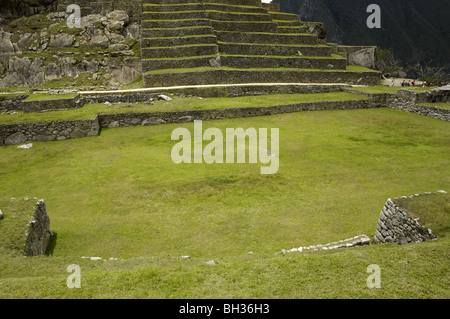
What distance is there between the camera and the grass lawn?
1530 centimetres

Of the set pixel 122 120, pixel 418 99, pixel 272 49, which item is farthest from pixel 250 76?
pixel 122 120

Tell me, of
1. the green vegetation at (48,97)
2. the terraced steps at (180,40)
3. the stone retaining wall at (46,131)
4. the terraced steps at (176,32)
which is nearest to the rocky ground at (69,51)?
the terraced steps at (176,32)

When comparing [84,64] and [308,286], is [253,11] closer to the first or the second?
[84,64]

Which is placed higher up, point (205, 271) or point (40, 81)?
point (40, 81)

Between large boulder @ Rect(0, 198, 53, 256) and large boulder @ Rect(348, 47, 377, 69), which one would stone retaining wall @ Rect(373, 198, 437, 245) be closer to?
large boulder @ Rect(0, 198, 53, 256)

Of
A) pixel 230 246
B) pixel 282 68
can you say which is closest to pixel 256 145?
pixel 230 246

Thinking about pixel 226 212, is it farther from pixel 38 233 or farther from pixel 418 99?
pixel 418 99

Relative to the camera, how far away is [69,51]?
85.8ft

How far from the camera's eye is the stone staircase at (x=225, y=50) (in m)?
24.3

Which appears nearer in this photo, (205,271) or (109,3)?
(205,271)

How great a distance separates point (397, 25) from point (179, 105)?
127 m

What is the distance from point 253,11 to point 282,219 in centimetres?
3206

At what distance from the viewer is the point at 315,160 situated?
11.4m
